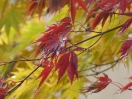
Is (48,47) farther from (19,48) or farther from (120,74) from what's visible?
(120,74)

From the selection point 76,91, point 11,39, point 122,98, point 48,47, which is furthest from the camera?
point 122,98

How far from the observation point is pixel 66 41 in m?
0.46

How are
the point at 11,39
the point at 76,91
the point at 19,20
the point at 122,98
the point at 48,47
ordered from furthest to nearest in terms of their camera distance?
the point at 122,98
the point at 11,39
the point at 19,20
the point at 76,91
the point at 48,47

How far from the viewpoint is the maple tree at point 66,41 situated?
480mm

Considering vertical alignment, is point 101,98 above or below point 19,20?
below

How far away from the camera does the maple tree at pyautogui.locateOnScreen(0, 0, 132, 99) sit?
48 centimetres

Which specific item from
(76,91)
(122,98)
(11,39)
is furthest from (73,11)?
(122,98)

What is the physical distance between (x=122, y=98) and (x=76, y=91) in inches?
30.1

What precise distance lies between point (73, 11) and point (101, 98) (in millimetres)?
1193

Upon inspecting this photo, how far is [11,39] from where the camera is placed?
1.17 m

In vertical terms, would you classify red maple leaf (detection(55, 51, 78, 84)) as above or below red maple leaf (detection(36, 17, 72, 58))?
below

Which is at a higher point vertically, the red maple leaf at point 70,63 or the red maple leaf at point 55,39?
the red maple leaf at point 55,39

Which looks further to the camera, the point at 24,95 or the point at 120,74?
the point at 120,74

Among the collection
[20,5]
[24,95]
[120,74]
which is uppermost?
[20,5]
